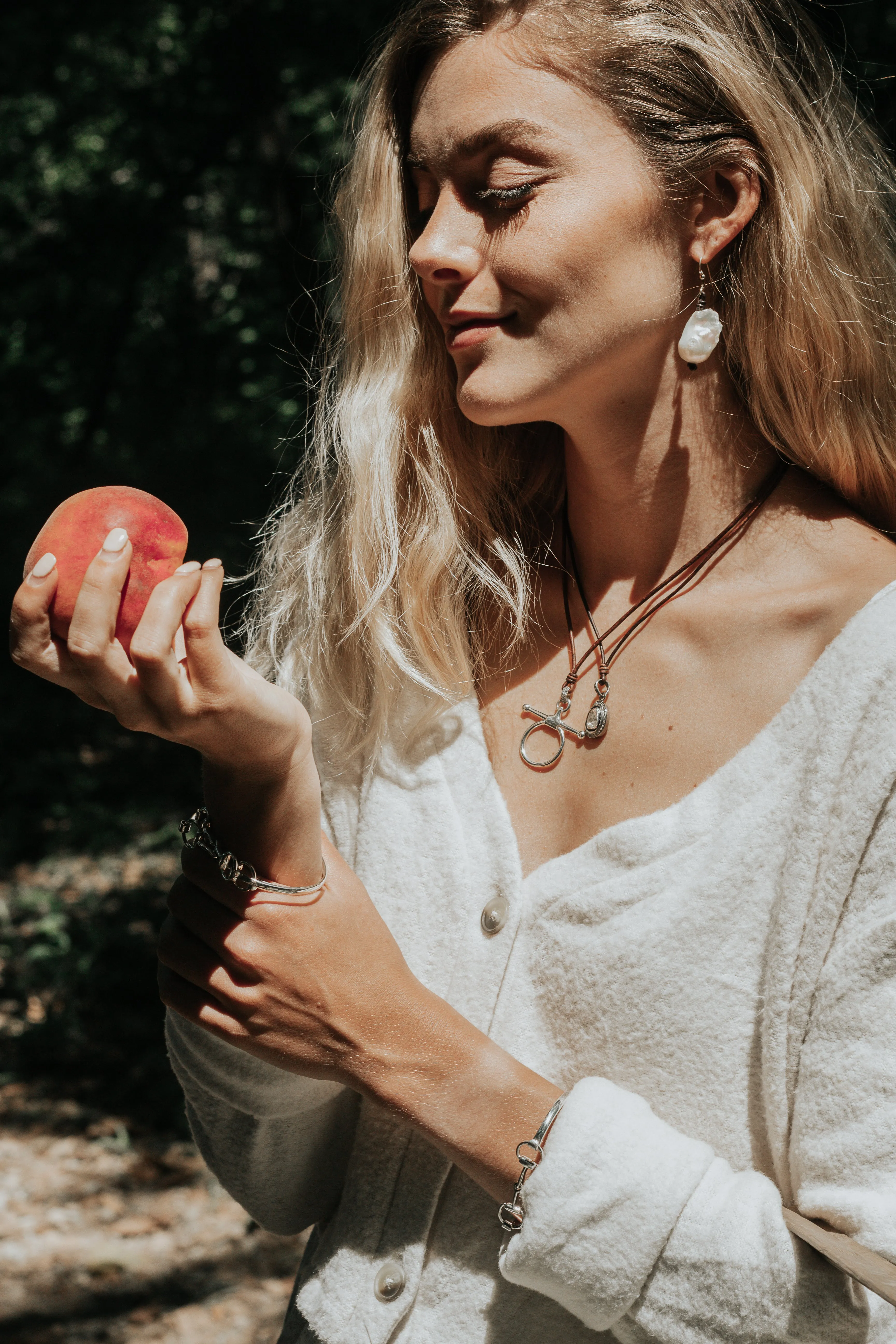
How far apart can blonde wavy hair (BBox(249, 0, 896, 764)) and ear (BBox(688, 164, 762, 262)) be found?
0.07ft

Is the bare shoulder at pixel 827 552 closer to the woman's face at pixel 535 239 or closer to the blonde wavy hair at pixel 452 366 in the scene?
the blonde wavy hair at pixel 452 366

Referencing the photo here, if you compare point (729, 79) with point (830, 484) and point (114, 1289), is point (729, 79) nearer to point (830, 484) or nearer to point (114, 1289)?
point (830, 484)

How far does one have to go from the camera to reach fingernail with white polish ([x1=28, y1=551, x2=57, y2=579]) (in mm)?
1335

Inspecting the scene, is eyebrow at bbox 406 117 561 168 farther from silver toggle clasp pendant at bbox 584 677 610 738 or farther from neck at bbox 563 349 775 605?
silver toggle clasp pendant at bbox 584 677 610 738

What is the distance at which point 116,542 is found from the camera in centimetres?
132

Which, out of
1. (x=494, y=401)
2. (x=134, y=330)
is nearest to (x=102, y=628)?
(x=494, y=401)

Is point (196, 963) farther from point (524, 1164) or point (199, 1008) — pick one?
point (524, 1164)

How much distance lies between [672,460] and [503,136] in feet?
1.62

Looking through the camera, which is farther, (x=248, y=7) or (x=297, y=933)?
(x=248, y=7)

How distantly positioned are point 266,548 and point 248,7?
235 inches

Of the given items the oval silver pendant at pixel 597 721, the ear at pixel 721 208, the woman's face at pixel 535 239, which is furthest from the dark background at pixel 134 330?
the oval silver pendant at pixel 597 721

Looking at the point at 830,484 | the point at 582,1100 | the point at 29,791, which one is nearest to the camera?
the point at 582,1100

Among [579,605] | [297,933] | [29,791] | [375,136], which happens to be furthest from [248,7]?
[297,933]

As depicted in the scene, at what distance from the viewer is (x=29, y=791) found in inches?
256
